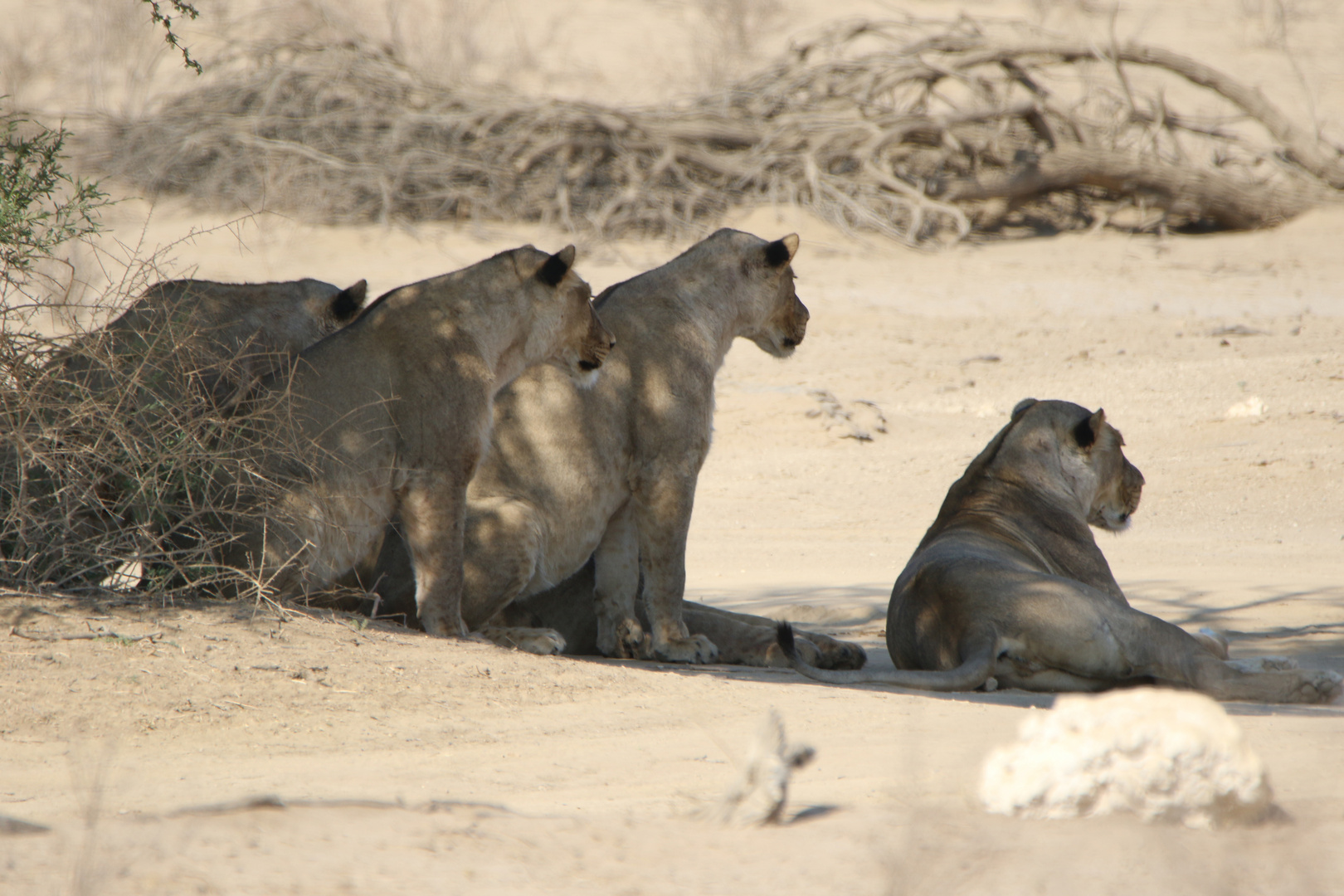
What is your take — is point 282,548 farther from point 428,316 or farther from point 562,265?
point 562,265

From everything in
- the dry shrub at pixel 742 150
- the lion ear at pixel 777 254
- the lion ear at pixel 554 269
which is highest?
the dry shrub at pixel 742 150

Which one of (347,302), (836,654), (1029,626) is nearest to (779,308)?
(836,654)

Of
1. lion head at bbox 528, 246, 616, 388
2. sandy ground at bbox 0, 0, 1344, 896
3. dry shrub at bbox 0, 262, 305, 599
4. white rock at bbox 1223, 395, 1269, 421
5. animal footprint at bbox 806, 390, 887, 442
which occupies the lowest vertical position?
sandy ground at bbox 0, 0, 1344, 896

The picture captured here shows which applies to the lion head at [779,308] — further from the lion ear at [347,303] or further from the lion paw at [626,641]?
the lion ear at [347,303]

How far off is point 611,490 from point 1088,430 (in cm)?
236

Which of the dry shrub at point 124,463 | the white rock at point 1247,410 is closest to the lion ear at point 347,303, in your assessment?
the dry shrub at point 124,463

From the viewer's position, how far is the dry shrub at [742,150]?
1728 cm

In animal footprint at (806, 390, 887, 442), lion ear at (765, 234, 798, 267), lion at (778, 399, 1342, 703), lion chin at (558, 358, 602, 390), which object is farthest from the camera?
animal footprint at (806, 390, 887, 442)

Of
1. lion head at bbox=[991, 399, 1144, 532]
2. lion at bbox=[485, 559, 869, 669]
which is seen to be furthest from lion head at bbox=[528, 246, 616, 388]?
lion head at bbox=[991, 399, 1144, 532]

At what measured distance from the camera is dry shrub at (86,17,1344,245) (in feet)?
56.7

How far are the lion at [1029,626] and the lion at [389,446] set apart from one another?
1444 millimetres

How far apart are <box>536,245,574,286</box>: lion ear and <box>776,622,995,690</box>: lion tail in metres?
1.86

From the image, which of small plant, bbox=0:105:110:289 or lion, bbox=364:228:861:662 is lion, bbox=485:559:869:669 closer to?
lion, bbox=364:228:861:662

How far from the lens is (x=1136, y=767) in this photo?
3090mm
